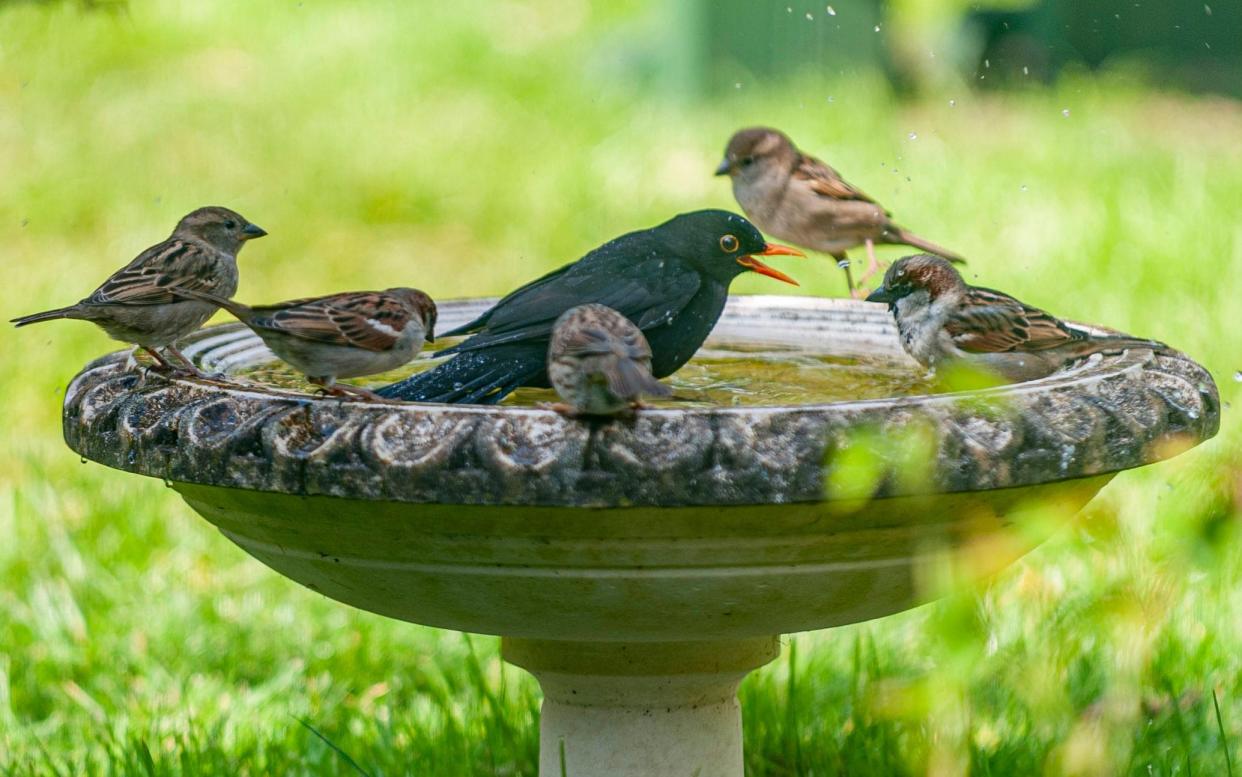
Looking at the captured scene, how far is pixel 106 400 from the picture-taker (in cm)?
309

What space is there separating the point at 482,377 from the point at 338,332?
0.29 meters

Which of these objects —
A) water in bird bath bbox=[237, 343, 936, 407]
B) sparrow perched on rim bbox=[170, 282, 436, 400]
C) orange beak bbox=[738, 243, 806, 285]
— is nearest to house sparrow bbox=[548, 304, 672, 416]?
sparrow perched on rim bbox=[170, 282, 436, 400]

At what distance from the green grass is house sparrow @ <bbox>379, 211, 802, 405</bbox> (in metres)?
0.88

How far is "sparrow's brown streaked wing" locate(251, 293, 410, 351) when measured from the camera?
3160 millimetres

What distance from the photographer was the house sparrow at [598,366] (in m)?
2.62

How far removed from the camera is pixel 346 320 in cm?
322

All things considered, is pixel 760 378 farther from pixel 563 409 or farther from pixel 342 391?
pixel 563 409

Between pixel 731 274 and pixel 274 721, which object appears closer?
pixel 731 274

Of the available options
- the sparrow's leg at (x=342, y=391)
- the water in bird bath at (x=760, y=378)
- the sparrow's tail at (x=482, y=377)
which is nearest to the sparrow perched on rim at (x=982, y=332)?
the water in bird bath at (x=760, y=378)

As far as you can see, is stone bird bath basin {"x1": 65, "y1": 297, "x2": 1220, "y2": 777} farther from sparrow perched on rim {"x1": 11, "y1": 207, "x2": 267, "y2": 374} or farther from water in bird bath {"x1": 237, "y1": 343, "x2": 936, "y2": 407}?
water in bird bath {"x1": 237, "y1": 343, "x2": 936, "y2": 407}

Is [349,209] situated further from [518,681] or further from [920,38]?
[920,38]

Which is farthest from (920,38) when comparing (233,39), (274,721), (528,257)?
(233,39)

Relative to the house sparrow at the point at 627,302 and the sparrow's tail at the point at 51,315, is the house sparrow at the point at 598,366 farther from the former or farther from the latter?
the sparrow's tail at the point at 51,315

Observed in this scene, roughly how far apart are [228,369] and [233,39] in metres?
9.78
